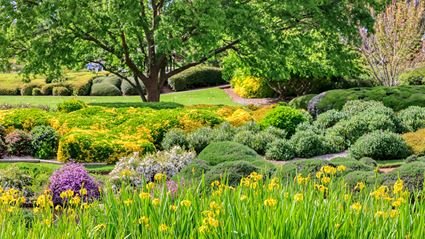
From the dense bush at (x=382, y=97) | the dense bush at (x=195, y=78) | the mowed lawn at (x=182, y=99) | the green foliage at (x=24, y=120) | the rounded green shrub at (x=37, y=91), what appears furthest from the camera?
the rounded green shrub at (x=37, y=91)

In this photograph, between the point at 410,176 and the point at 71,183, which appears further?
the point at 71,183

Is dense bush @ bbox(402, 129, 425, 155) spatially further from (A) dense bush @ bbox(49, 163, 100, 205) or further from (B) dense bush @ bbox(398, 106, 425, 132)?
(A) dense bush @ bbox(49, 163, 100, 205)

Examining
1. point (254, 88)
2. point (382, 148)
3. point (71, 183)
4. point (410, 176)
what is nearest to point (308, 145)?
point (382, 148)

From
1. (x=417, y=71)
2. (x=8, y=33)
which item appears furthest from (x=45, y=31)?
(x=417, y=71)

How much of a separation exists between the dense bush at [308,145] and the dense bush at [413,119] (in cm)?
269

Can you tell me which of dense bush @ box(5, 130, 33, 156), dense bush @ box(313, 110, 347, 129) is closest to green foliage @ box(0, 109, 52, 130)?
dense bush @ box(5, 130, 33, 156)

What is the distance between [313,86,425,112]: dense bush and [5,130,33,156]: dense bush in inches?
323

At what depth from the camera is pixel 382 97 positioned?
16094mm

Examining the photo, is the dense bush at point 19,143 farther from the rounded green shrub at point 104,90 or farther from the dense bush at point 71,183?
the rounded green shrub at point 104,90

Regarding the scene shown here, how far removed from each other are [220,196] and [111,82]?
3283 cm

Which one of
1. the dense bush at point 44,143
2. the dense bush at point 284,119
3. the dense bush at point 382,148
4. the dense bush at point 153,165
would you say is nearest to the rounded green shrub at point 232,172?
the dense bush at point 153,165

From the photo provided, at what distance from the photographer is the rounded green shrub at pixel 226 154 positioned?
10203mm

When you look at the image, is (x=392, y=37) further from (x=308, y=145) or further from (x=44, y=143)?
(x=44, y=143)

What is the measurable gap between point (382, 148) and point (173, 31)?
28.8 feet
